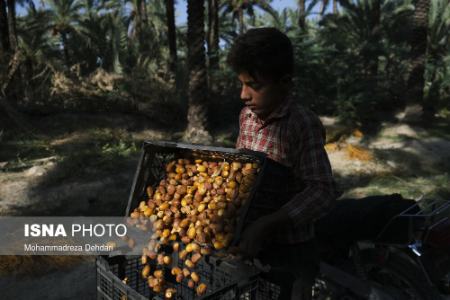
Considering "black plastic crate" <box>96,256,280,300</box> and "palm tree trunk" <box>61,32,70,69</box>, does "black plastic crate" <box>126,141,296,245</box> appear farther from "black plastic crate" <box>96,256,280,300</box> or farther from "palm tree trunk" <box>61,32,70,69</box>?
"palm tree trunk" <box>61,32,70,69</box>

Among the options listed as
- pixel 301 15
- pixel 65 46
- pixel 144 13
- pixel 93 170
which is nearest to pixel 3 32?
pixel 93 170

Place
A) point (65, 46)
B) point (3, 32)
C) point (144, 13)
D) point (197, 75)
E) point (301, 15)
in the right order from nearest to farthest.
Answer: point (197, 75) < point (3, 32) < point (301, 15) < point (144, 13) < point (65, 46)

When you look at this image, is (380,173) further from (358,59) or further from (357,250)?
(358,59)

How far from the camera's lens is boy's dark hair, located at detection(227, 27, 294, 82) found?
1642mm

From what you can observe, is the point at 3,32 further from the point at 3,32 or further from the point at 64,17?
the point at 64,17

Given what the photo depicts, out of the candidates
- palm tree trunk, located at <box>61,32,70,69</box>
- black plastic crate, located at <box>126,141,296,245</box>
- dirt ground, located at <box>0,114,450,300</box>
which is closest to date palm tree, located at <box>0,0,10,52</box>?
dirt ground, located at <box>0,114,450,300</box>

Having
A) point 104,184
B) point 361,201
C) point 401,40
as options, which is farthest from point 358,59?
point 361,201

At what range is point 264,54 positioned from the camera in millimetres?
Result: 1646

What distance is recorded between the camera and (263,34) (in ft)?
5.42

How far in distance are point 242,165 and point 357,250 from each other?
1495mm

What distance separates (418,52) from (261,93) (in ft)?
42.9

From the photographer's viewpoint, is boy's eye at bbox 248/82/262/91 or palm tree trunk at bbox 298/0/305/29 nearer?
boy's eye at bbox 248/82/262/91

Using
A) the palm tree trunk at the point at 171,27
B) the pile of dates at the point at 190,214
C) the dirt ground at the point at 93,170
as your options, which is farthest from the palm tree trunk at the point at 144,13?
the pile of dates at the point at 190,214

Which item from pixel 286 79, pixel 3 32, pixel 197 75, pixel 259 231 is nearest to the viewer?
pixel 259 231
